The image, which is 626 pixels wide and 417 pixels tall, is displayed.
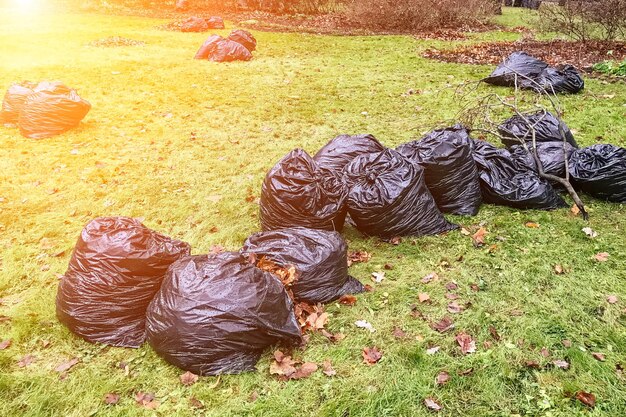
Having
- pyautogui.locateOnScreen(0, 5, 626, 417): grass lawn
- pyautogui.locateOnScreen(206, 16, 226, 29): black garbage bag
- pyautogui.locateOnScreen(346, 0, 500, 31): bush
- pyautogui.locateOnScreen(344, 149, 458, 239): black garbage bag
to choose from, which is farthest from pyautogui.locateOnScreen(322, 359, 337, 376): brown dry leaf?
pyautogui.locateOnScreen(346, 0, 500, 31): bush

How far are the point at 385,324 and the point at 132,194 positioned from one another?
298 centimetres

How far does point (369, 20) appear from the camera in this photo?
47.4ft

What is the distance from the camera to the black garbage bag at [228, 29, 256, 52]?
10.1 m

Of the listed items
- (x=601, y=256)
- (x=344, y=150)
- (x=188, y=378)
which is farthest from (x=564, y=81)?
(x=188, y=378)

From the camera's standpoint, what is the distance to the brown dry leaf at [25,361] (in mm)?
2666

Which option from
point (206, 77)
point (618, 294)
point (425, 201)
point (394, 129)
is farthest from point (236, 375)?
point (206, 77)

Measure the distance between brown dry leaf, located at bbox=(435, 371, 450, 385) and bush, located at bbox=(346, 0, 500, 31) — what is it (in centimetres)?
1331

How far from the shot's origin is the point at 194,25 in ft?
43.4

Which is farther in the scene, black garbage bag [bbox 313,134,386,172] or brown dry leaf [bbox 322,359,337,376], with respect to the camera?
black garbage bag [bbox 313,134,386,172]

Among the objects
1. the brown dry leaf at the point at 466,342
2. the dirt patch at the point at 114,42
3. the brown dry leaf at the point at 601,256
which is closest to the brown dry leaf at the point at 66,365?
the brown dry leaf at the point at 466,342

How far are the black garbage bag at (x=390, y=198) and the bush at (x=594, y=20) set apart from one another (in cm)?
882

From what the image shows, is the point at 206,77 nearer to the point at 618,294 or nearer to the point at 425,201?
the point at 425,201

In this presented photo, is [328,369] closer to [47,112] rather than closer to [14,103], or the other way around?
[47,112]

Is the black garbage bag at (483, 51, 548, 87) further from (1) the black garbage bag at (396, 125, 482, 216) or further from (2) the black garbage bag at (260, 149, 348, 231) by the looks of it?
(2) the black garbage bag at (260, 149, 348, 231)
